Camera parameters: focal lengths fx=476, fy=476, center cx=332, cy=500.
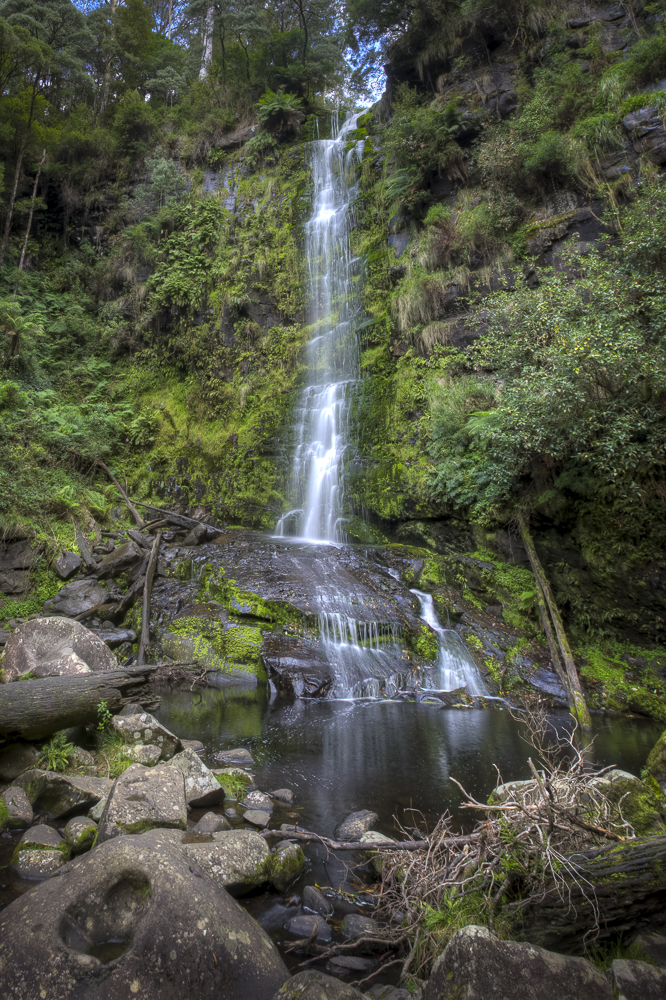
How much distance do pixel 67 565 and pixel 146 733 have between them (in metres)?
7.02

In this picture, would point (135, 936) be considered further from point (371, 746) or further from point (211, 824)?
point (371, 746)

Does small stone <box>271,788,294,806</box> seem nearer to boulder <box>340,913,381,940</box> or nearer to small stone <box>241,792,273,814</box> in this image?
small stone <box>241,792,273,814</box>

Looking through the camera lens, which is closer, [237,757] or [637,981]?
[637,981]

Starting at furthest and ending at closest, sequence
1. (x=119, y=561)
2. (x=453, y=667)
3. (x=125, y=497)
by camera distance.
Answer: (x=125, y=497) < (x=119, y=561) < (x=453, y=667)

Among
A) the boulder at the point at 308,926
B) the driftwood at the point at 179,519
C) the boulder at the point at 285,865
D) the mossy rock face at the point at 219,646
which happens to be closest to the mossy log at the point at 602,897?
the boulder at the point at 308,926

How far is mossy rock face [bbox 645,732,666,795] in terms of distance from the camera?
3.40m

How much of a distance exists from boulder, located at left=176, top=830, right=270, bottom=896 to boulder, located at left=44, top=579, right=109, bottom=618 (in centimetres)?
750

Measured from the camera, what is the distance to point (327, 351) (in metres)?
15.8

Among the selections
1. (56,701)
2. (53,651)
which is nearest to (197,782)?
Result: (56,701)

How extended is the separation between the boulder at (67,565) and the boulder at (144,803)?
7843mm

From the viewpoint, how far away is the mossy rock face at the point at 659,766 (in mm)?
3398

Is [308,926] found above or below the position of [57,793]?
below

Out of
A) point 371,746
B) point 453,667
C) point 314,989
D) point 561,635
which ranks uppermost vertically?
point 314,989

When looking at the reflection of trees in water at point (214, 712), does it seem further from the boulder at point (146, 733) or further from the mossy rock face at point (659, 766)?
the mossy rock face at point (659, 766)
